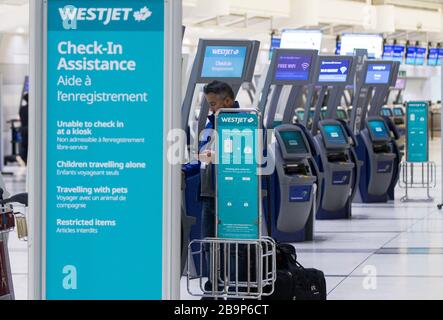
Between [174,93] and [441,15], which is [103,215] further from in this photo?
[441,15]

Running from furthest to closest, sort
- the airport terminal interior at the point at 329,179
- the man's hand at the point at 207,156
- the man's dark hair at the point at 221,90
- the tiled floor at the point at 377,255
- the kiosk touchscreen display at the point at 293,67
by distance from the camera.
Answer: the kiosk touchscreen display at the point at 293,67
the airport terminal interior at the point at 329,179
the tiled floor at the point at 377,255
the man's dark hair at the point at 221,90
the man's hand at the point at 207,156

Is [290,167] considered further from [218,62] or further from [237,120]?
[237,120]

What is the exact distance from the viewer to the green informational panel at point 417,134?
15693mm

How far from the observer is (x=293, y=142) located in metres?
10.2

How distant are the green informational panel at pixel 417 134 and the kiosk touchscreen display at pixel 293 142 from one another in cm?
581

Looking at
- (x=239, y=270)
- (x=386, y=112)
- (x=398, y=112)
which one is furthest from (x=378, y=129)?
(x=398, y=112)

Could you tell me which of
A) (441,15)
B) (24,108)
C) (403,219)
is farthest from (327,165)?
(441,15)

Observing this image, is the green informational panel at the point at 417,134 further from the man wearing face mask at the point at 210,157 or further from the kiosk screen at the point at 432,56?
the kiosk screen at the point at 432,56

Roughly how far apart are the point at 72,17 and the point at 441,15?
116 feet

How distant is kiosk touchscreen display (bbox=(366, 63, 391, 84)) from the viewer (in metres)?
14.1

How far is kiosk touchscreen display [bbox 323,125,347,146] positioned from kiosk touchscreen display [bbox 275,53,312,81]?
1.23 m

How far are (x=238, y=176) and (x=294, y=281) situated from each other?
76 centimetres

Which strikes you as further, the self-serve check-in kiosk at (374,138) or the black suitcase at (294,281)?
the self-serve check-in kiosk at (374,138)

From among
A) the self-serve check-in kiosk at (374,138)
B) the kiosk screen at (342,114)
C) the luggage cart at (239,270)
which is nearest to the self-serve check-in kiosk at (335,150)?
the self-serve check-in kiosk at (374,138)
